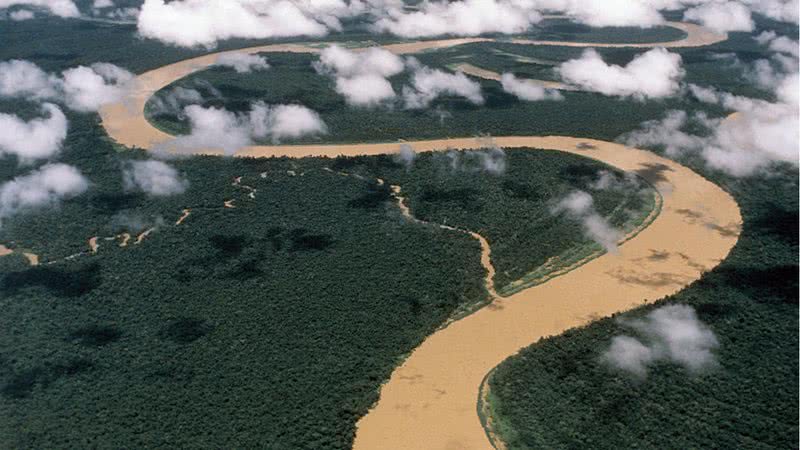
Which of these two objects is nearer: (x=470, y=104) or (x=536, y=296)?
(x=536, y=296)

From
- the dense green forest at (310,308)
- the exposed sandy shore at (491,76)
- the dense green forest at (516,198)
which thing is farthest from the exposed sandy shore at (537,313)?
the exposed sandy shore at (491,76)

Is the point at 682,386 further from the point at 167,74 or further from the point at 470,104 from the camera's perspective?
the point at 167,74

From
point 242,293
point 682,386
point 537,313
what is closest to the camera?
point 682,386

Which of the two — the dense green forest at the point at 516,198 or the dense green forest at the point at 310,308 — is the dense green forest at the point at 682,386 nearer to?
the dense green forest at the point at 310,308

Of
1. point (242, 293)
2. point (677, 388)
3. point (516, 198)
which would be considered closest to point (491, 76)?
point (516, 198)

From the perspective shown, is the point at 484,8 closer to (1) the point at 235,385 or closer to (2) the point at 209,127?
(2) the point at 209,127

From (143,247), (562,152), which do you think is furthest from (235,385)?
(562,152)

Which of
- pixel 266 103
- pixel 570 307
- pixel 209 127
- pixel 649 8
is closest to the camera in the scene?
pixel 570 307

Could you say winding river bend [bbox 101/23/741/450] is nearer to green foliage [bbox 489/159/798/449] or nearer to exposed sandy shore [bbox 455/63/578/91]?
green foliage [bbox 489/159/798/449]

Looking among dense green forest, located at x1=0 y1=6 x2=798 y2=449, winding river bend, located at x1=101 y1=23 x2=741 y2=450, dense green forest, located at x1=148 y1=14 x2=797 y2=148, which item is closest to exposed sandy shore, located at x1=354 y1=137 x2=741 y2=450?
winding river bend, located at x1=101 y1=23 x2=741 y2=450

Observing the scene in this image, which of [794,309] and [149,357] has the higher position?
[794,309]
